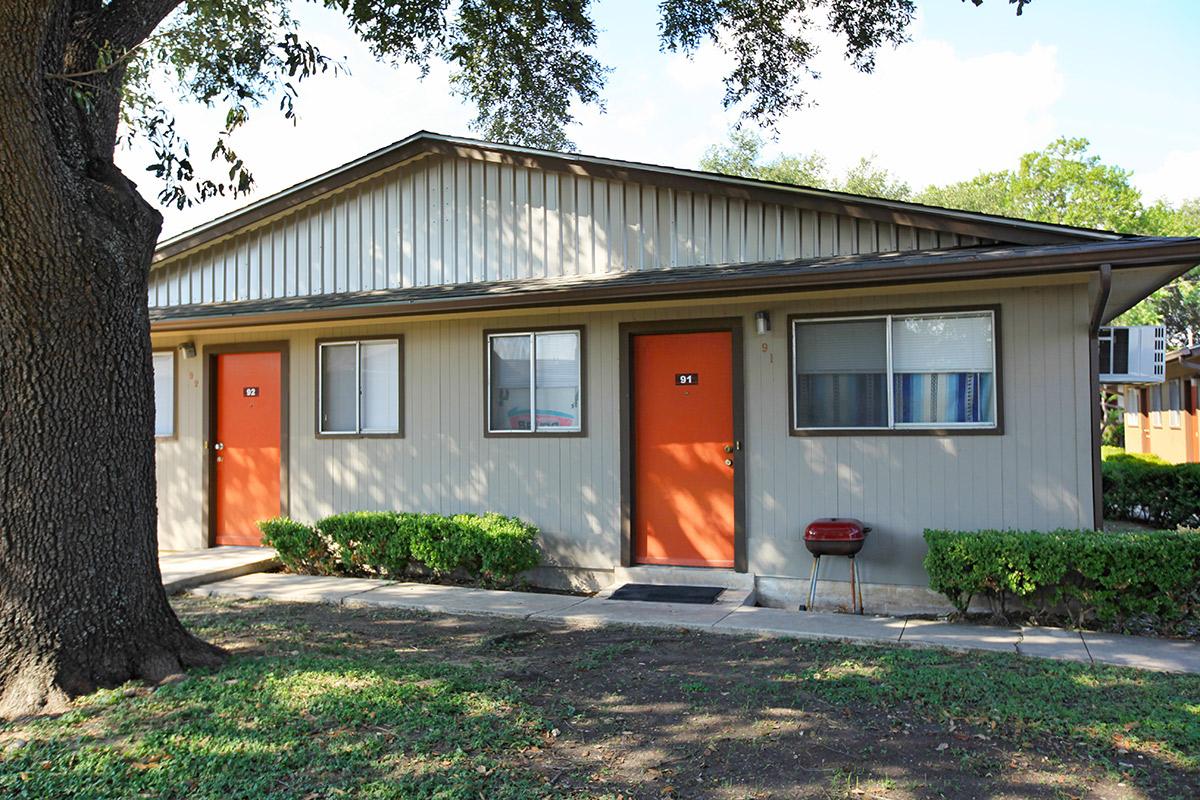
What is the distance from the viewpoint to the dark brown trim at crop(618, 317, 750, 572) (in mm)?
8023

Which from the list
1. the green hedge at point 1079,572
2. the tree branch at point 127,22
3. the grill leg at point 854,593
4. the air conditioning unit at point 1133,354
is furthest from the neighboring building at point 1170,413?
the tree branch at point 127,22

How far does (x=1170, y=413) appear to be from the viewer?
21.8 m

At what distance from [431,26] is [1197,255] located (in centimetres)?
794

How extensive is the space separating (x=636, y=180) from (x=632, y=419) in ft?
7.45

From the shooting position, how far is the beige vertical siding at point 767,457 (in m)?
7.12

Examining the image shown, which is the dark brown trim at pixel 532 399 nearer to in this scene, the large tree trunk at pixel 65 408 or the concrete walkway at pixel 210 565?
the concrete walkway at pixel 210 565

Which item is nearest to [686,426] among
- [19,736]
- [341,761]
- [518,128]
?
[341,761]

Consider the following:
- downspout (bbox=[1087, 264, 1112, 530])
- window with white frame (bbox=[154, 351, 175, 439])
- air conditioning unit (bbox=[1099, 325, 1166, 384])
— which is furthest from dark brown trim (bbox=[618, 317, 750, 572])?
window with white frame (bbox=[154, 351, 175, 439])

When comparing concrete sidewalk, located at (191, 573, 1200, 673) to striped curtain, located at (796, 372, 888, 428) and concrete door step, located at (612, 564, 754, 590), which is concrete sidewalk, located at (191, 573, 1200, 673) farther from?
striped curtain, located at (796, 372, 888, 428)

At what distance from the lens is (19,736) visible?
4297 mm

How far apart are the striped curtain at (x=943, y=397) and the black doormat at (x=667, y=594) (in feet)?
7.27

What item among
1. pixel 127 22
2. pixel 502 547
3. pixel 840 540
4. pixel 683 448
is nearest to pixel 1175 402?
pixel 683 448

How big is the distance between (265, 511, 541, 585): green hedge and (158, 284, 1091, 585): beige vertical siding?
1.43ft

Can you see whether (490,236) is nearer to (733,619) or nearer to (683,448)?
(683,448)
